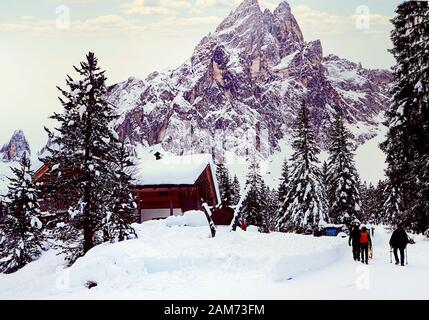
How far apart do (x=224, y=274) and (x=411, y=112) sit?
12573mm

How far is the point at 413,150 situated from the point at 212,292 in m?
14.2

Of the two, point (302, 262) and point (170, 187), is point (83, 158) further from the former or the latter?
point (170, 187)

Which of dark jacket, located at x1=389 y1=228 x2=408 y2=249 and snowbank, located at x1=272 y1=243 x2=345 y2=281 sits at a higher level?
dark jacket, located at x1=389 y1=228 x2=408 y2=249

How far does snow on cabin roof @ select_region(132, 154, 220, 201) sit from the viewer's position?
31347mm

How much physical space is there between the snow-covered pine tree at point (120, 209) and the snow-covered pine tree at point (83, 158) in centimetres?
14

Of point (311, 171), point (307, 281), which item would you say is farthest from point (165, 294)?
point (311, 171)

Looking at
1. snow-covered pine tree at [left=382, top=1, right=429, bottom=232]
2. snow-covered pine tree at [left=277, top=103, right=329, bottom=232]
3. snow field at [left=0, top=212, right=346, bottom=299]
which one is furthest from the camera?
snow-covered pine tree at [left=277, top=103, right=329, bottom=232]

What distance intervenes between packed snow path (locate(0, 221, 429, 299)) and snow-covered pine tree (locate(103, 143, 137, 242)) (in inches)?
83.9

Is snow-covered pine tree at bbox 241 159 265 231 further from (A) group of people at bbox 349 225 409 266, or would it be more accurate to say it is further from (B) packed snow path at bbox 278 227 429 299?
(B) packed snow path at bbox 278 227 429 299

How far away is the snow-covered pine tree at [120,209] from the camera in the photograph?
1912 centimetres

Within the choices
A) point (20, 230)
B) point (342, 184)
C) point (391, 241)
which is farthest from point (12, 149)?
point (391, 241)

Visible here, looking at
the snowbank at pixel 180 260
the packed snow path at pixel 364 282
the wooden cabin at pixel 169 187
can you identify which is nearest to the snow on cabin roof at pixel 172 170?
the wooden cabin at pixel 169 187

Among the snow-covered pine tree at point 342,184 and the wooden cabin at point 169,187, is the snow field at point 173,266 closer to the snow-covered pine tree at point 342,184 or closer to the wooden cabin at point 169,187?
the wooden cabin at point 169,187

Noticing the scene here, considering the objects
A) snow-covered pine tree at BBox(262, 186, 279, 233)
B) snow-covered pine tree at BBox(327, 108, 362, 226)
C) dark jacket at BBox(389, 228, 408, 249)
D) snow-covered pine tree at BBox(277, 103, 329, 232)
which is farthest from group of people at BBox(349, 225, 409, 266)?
snow-covered pine tree at BBox(262, 186, 279, 233)
